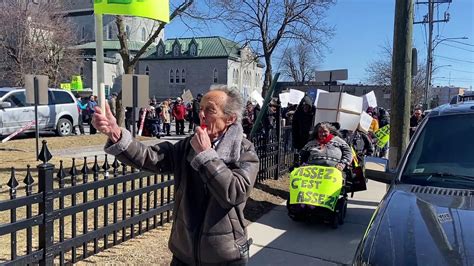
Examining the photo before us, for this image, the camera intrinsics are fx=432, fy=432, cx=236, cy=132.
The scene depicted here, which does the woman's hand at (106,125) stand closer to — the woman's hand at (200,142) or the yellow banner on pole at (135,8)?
the woman's hand at (200,142)

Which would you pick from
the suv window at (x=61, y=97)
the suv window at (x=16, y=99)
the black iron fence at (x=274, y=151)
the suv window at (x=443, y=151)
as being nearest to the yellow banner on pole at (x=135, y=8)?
the suv window at (x=443, y=151)

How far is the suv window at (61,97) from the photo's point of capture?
16384 millimetres

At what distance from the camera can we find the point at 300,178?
5906 mm

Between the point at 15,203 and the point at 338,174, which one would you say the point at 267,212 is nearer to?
the point at 338,174

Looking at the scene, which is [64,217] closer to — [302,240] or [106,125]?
[106,125]

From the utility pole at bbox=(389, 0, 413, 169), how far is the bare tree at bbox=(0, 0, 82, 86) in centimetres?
2986

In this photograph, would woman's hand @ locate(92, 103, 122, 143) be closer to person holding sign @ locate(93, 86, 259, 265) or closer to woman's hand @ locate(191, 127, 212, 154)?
person holding sign @ locate(93, 86, 259, 265)

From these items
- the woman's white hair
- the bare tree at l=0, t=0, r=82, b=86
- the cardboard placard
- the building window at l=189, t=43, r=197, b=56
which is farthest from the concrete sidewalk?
the building window at l=189, t=43, r=197, b=56

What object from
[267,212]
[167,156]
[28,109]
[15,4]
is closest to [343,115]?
[267,212]

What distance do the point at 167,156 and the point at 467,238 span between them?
1693mm

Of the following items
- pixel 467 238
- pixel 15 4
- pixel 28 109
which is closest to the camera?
pixel 467 238

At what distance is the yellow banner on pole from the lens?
3307 mm

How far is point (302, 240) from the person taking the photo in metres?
5.51

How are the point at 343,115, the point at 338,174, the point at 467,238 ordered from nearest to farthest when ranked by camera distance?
1. the point at 467,238
2. the point at 338,174
3. the point at 343,115
